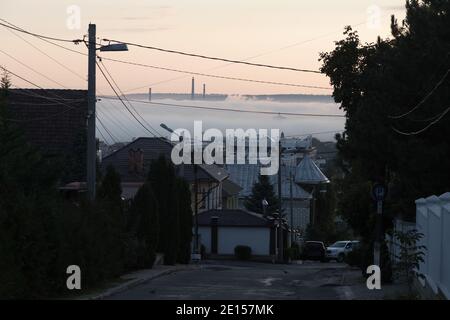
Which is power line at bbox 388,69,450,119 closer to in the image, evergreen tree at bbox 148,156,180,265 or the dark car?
evergreen tree at bbox 148,156,180,265

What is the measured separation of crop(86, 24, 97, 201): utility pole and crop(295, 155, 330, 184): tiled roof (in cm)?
9139

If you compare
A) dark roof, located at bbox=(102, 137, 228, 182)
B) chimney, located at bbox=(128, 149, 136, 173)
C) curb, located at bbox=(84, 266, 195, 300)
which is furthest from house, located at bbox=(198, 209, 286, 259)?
curb, located at bbox=(84, 266, 195, 300)

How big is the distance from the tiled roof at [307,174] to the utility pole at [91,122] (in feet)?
300

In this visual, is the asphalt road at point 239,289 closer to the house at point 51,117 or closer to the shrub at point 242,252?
the house at point 51,117

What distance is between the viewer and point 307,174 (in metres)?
122

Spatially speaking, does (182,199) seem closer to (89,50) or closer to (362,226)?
(362,226)

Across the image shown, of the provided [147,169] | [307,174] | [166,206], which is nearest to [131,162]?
[147,169]

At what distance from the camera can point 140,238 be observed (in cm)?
3306

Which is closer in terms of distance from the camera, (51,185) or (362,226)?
(51,185)

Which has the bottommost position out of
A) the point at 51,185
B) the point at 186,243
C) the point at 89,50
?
the point at 186,243

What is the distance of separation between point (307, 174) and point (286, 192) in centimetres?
1499

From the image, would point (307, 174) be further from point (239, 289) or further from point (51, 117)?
point (239, 289)
